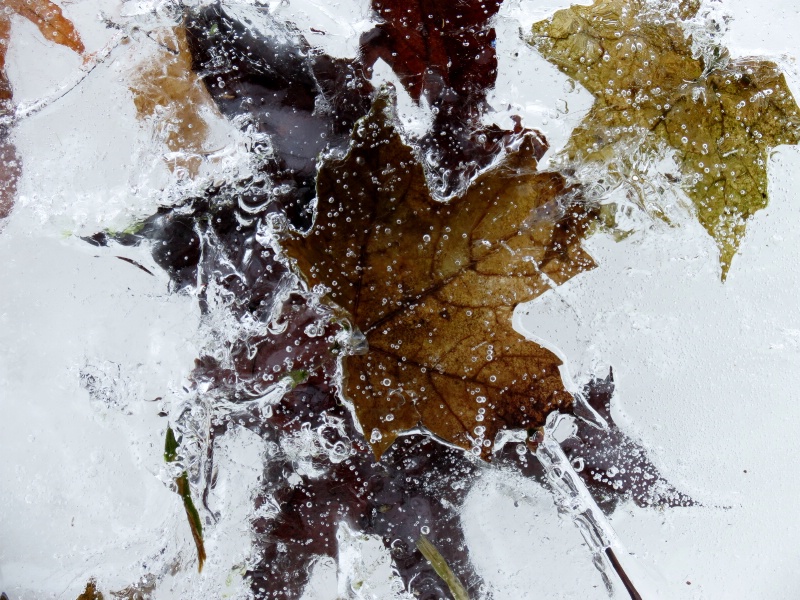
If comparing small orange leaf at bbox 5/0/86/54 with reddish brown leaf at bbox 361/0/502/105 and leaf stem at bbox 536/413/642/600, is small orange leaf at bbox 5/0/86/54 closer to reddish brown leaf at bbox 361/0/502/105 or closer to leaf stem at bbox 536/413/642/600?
reddish brown leaf at bbox 361/0/502/105

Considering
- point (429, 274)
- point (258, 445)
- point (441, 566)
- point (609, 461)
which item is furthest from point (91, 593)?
point (609, 461)

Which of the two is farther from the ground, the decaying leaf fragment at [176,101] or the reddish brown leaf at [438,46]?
the reddish brown leaf at [438,46]

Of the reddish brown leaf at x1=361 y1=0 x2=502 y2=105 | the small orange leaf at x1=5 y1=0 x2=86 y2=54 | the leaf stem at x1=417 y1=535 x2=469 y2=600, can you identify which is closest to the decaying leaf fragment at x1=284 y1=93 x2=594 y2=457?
the reddish brown leaf at x1=361 y1=0 x2=502 y2=105

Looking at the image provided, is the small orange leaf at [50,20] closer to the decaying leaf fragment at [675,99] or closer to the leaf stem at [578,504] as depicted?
the decaying leaf fragment at [675,99]

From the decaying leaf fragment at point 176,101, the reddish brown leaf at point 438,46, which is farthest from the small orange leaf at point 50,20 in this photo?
the reddish brown leaf at point 438,46

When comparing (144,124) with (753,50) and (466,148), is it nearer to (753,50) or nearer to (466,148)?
(466,148)
